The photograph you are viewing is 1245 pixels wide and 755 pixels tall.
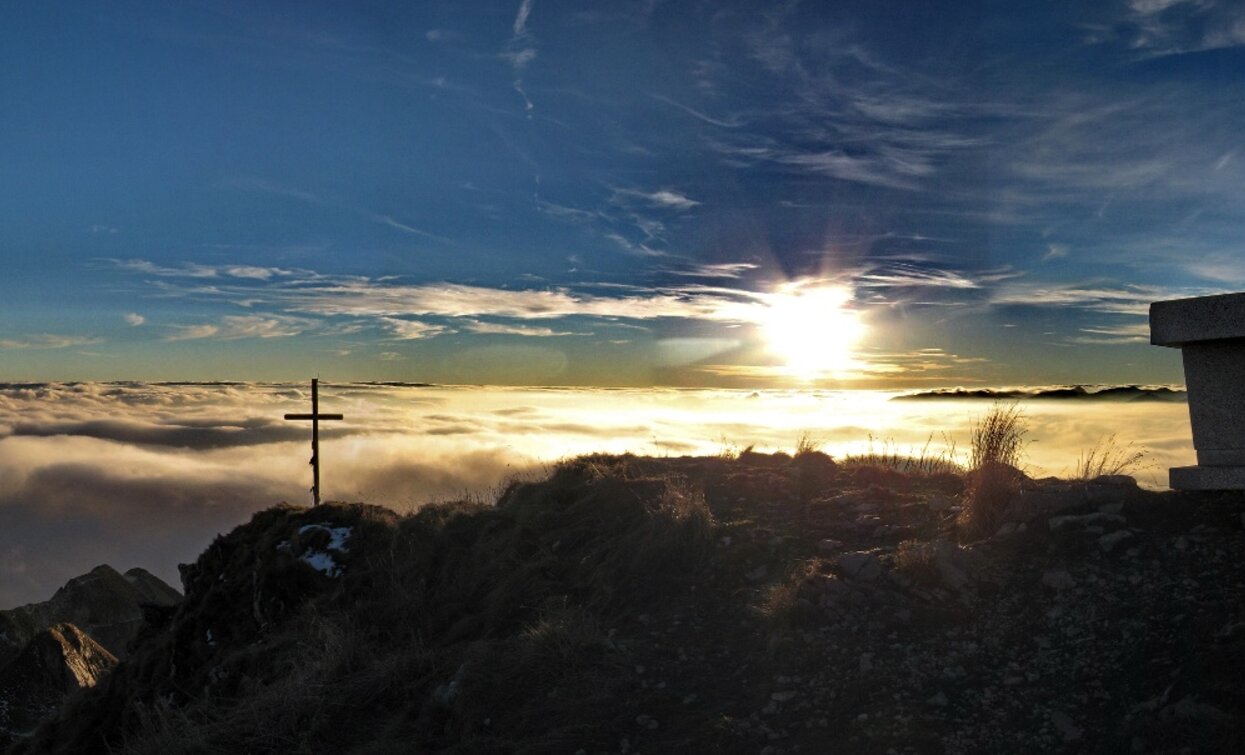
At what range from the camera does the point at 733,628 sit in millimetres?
6949

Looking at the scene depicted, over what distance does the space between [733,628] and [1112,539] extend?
3.19m

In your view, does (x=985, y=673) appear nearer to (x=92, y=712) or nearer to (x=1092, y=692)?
(x=1092, y=692)

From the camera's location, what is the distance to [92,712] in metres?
11.1

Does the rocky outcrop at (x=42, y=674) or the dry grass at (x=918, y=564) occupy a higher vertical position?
the dry grass at (x=918, y=564)

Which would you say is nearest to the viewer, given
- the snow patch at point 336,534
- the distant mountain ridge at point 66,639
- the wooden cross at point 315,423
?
the snow patch at point 336,534

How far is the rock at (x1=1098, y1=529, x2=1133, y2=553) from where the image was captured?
705cm

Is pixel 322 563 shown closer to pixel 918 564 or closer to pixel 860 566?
pixel 860 566

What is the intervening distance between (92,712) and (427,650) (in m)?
6.44

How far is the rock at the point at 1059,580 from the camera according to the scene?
666 cm

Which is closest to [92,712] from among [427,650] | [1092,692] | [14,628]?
[427,650]

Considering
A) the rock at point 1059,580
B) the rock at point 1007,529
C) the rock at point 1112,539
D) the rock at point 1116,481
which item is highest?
the rock at point 1116,481

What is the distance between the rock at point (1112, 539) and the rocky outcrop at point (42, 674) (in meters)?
37.9

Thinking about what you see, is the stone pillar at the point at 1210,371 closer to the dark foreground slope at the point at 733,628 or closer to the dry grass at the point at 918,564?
the dark foreground slope at the point at 733,628

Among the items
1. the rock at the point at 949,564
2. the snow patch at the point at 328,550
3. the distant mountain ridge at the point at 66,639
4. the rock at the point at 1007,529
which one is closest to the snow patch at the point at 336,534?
the snow patch at the point at 328,550
